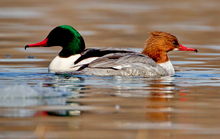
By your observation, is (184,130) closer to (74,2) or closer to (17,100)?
(17,100)

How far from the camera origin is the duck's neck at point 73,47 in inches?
537

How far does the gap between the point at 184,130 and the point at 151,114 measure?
98 cm

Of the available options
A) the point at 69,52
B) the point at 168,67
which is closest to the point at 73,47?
the point at 69,52

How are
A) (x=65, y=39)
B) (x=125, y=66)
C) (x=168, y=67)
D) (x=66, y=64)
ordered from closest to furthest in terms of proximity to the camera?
(x=125, y=66) → (x=66, y=64) → (x=168, y=67) → (x=65, y=39)

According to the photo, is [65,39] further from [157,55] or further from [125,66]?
[157,55]

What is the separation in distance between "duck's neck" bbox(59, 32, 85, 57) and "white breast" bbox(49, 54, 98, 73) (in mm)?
115

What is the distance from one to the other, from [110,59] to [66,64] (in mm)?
841

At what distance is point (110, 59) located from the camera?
13.0m

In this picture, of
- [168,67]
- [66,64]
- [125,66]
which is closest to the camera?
[125,66]

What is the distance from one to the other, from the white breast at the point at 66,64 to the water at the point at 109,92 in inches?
12.5

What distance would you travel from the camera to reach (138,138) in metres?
7.32

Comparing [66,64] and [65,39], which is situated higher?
[65,39]

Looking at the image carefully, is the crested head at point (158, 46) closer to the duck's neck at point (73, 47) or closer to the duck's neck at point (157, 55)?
the duck's neck at point (157, 55)

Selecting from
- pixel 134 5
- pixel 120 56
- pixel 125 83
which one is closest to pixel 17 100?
pixel 125 83
